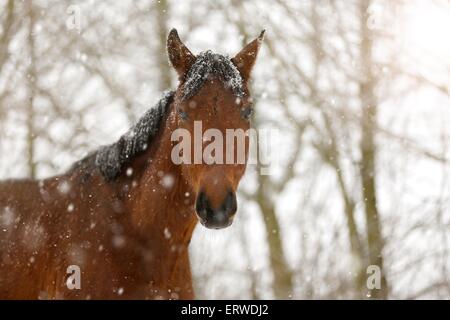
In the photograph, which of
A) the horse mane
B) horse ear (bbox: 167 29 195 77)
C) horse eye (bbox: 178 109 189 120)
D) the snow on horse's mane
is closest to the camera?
horse eye (bbox: 178 109 189 120)

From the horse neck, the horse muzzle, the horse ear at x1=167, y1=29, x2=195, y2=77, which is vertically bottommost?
the horse muzzle

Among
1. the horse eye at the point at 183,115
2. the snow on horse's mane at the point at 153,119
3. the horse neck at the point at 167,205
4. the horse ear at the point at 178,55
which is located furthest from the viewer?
the horse ear at the point at 178,55

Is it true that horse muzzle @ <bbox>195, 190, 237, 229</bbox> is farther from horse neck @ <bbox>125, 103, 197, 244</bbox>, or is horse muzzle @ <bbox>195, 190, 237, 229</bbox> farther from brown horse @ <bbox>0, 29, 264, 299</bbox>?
horse neck @ <bbox>125, 103, 197, 244</bbox>

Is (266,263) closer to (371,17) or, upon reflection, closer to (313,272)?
(313,272)

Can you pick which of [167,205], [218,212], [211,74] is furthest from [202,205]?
[211,74]

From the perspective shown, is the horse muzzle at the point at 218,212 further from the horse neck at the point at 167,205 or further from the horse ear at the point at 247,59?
the horse ear at the point at 247,59

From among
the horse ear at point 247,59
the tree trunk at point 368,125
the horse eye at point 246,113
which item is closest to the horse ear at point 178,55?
the horse ear at point 247,59

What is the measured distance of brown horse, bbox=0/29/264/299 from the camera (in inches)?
174

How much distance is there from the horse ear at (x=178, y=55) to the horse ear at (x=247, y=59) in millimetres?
373

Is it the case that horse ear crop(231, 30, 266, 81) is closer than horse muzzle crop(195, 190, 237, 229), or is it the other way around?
horse muzzle crop(195, 190, 237, 229)

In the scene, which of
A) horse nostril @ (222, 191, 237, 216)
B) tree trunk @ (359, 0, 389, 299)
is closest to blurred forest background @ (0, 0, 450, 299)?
tree trunk @ (359, 0, 389, 299)

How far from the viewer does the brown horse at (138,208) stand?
4.43 metres

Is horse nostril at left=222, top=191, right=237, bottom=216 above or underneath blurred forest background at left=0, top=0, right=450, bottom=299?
underneath

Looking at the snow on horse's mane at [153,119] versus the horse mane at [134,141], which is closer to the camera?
the snow on horse's mane at [153,119]
